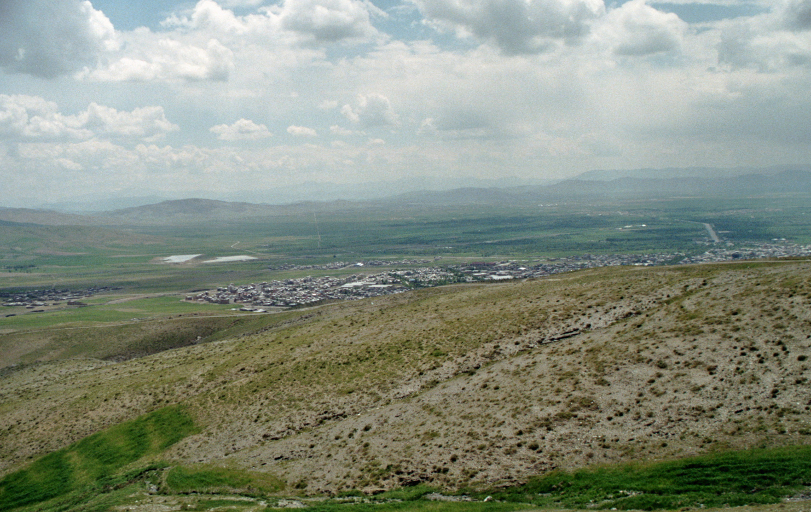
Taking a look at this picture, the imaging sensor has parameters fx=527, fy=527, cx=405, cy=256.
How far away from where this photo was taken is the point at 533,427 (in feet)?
79.7

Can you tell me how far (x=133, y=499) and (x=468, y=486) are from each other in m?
15.0

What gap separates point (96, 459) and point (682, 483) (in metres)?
32.6

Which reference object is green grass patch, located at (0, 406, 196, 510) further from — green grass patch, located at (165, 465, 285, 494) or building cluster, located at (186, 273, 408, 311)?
building cluster, located at (186, 273, 408, 311)

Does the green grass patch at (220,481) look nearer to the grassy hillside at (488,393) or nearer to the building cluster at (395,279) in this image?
the grassy hillside at (488,393)

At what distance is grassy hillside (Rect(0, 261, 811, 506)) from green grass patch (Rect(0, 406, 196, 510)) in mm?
1242

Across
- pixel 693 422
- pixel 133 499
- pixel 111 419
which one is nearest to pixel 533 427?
pixel 693 422

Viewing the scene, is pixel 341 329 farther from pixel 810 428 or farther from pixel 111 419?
pixel 810 428

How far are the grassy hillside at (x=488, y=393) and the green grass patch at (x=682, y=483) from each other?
103 centimetres

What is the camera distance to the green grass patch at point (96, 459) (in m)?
29.8

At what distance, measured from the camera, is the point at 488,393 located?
2919 centimetres

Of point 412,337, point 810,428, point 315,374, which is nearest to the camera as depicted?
point 810,428

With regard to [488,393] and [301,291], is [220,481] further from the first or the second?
[301,291]

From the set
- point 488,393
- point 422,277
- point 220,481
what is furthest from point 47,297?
point 488,393

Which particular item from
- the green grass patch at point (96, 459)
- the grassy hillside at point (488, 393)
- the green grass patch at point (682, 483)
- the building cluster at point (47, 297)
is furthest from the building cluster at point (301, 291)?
the green grass patch at point (682, 483)
